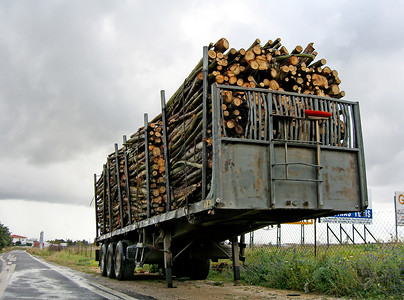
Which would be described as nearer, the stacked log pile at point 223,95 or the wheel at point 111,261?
the stacked log pile at point 223,95

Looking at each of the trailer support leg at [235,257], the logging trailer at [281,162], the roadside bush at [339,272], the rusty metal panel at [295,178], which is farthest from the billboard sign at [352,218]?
the rusty metal panel at [295,178]

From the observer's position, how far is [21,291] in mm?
8445

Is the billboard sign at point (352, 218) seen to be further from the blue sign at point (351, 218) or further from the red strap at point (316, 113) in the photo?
the red strap at point (316, 113)

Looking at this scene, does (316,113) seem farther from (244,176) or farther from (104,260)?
(104,260)

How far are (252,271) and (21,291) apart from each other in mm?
5000

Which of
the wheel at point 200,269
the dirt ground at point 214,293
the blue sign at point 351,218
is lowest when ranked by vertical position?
the dirt ground at point 214,293

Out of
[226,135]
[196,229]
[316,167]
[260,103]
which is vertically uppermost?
[260,103]

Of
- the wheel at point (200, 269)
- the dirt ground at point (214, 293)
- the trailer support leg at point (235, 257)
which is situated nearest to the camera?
the dirt ground at point (214, 293)

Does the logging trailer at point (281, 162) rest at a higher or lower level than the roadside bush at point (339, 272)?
higher

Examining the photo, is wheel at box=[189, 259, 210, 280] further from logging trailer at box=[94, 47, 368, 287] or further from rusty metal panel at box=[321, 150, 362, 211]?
rusty metal panel at box=[321, 150, 362, 211]

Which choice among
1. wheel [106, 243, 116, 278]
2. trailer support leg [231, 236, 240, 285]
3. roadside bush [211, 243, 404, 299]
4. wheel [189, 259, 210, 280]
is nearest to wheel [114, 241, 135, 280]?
wheel [106, 243, 116, 278]

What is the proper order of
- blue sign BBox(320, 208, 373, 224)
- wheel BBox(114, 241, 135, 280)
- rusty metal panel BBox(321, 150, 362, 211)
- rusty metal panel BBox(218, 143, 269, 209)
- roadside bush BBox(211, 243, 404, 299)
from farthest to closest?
blue sign BBox(320, 208, 373, 224), wheel BBox(114, 241, 135, 280), roadside bush BBox(211, 243, 404, 299), rusty metal panel BBox(321, 150, 362, 211), rusty metal panel BBox(218, 143, 269, 209)

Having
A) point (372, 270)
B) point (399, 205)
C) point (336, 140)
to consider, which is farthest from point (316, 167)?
point (399, 205)

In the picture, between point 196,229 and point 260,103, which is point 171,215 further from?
point 260,103
